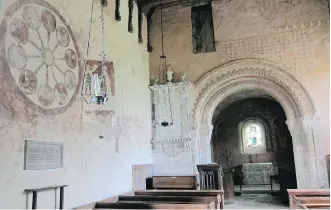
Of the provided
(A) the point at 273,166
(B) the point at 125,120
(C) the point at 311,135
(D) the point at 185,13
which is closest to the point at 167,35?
(D) the point at 185,13

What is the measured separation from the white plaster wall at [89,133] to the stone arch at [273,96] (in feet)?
5.08

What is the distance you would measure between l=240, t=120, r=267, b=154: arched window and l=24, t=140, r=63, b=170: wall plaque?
9542 mm

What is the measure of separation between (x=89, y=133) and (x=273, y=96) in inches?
213

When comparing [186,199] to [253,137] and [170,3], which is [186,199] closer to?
[170,3]

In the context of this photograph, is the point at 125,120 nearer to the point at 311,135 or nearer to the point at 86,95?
the point at 86,95

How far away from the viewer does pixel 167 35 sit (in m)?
9.50

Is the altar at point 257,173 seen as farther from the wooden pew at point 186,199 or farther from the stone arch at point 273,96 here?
the wooden pew at point 186,199

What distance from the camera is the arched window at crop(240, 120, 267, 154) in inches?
505

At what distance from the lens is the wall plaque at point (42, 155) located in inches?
167

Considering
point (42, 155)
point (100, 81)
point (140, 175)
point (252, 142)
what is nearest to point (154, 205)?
point (42, 155)

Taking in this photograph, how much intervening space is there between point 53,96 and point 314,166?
6.46 meters

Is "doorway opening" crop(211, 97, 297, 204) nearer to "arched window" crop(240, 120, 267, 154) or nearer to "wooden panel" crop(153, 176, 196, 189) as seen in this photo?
"arched window" crop(240, 120, 267, 154)

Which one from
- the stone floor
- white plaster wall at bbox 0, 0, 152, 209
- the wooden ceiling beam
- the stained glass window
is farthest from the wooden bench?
the stained glass window

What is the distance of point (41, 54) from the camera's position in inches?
187
